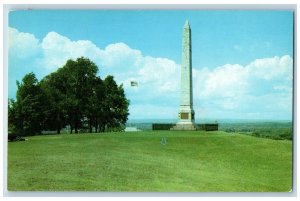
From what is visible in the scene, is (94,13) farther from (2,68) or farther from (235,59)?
(235,59)

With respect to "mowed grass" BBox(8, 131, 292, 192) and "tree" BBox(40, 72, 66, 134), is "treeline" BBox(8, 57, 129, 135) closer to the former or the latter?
"tree" BBox(40, 72, 66, 134)

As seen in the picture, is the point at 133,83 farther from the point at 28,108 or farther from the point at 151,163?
the point at 28,108

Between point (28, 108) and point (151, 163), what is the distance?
281 centimetres

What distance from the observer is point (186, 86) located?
1362 cm

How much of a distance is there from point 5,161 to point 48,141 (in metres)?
1.00

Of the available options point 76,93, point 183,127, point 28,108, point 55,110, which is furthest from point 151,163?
point 28,108

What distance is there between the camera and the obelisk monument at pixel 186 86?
44.0 feet

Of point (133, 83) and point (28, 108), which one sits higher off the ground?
point (133, 83)

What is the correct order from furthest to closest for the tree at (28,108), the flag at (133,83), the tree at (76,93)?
the tree at (76,93) < the flag at (133,83) < the tree at (28,108)

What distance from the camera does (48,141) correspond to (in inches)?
547

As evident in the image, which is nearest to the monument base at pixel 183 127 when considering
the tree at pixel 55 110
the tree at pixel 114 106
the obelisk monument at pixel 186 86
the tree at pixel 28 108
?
the obelisk monument at pixel 186 86

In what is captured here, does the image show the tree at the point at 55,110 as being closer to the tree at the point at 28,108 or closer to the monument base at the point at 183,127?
the tree at the point at 28,108

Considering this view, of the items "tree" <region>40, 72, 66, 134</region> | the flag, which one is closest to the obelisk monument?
the flag

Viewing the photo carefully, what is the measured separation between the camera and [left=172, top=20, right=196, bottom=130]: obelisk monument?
13.4m
